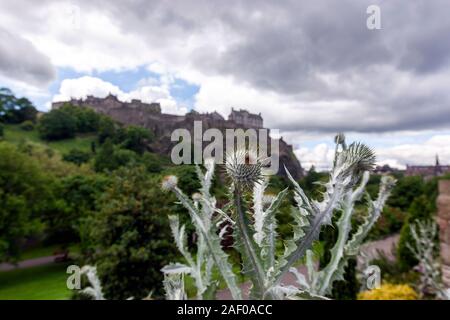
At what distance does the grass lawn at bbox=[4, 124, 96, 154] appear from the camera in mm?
69769

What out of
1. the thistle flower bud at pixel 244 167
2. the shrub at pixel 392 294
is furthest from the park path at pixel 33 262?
the thistle flower bud at pixel 244 167

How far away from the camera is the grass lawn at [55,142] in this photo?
69.8 metres

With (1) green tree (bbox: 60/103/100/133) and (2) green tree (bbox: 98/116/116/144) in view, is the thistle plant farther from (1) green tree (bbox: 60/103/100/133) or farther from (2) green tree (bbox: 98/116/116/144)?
(1) green tree (bbox: 60/103/100/133)

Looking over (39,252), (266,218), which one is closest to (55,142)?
(39,252)

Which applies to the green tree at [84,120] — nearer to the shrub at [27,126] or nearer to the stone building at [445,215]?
the shrub at [27,126]

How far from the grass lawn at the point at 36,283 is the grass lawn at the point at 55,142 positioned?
44792 millimetres

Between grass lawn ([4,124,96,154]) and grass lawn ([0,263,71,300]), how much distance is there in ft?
147

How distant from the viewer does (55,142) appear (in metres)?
73.1

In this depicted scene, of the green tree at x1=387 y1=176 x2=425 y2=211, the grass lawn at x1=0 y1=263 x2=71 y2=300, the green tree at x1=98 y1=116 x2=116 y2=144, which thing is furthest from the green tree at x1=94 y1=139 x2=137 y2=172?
the green tree at x1=387 y1=176 x2=425 y2=211

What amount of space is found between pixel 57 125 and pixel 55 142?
3.72 m

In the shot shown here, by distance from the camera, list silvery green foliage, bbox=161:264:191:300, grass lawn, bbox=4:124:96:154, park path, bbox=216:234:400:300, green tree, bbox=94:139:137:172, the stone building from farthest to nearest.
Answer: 1. grass lawn, bbox=4:124:96:154
2. green tree, bbox=94:139:137:172
3. the stone building
4. park path, bbox=216:234:400:300
5. silvery green foliage, bbox=161:264:191:300

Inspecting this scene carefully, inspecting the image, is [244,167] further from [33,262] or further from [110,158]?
[110,158]
